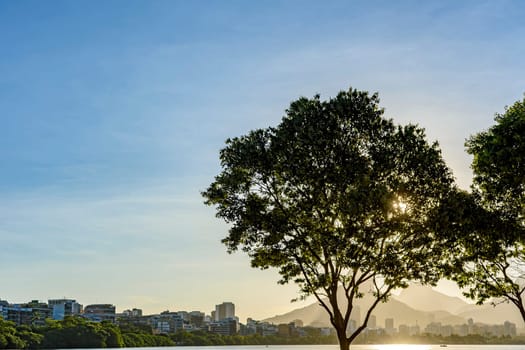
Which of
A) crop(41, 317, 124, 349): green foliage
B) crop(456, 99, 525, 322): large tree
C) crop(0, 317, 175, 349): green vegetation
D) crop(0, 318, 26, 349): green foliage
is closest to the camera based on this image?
crop(456, 99, 525, 322): large tree

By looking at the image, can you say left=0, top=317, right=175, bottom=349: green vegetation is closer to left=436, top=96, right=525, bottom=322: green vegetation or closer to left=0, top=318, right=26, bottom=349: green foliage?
left=0, top=318, right=26, bottom=349: green foliage

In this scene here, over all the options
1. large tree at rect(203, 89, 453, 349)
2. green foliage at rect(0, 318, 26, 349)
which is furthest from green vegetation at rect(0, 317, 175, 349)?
large tree at rect(203, 89, 453, 349)

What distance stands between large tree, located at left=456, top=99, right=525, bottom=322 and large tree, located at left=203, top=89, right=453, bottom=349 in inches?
78.0

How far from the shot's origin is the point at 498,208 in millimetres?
32688

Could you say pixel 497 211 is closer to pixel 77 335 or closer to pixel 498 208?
pixel 498 208

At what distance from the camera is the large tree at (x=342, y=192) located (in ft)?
100

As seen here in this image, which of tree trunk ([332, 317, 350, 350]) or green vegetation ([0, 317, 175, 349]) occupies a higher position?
green vegetation ([0, 317, 175, 349])

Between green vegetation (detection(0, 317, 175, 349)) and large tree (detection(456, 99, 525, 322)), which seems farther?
green vegetation (detection(0, 317, 175, 349))

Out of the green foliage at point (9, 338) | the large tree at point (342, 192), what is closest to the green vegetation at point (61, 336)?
the green foliage at point (9, 338)

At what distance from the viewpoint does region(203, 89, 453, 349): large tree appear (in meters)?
30.6

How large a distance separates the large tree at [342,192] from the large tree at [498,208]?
1.98 metres

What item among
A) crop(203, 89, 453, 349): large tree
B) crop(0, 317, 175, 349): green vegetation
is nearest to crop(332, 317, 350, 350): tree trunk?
crop(203, 89, 453, 349): large tree

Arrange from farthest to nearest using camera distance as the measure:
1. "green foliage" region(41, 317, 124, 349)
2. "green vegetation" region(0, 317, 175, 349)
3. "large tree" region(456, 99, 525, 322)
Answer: "green foliage" region(41, 317, 124, 349)
"green vegetation" region(0, 317, 175, 349)
"large tree" region(456, 99, 525, 322)

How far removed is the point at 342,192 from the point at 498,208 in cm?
815
